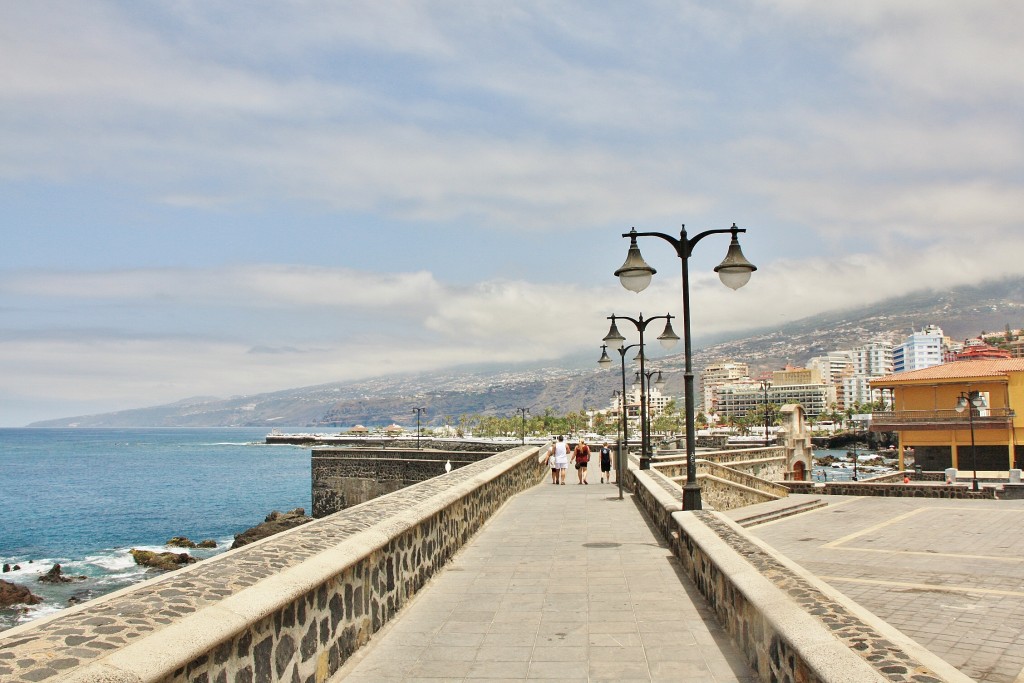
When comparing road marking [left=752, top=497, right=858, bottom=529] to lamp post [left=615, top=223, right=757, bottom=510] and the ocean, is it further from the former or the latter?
the ocean

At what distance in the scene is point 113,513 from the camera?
6250 centimetres

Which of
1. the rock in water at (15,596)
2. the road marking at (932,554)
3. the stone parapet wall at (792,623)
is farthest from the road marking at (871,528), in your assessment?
the rock in water at (15,596)

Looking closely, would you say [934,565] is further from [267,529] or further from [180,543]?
[180,543]

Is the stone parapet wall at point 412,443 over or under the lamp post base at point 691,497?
under

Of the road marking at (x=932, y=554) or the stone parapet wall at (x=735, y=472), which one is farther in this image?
the stone parapet wall at (x=735, y=472)

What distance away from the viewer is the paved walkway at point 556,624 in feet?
18.2

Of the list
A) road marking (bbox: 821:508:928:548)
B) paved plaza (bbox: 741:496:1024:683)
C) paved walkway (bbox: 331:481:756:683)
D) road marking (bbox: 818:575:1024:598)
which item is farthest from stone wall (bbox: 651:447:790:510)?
paved walkway (bbox: 331:481:756:683)

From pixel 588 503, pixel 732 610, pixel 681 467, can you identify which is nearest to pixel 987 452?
pixel 681 467

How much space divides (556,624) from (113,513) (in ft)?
214

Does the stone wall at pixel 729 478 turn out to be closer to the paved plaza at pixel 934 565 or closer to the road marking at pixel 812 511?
the paved plaza at pixel 934 565

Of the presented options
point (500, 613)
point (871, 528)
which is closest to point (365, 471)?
point (871, 528)

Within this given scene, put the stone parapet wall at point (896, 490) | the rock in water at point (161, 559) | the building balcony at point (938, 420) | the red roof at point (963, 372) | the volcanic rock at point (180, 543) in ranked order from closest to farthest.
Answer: the stone parapet wall at point (896, 490) < the rock in water at point (161, 559) < the building balcony at point (938, 420) < the red roof at point (963, 372) < the volcanic rock at point (180, 543)

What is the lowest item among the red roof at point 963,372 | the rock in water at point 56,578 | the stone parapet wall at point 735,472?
the rock in water at point 56,578

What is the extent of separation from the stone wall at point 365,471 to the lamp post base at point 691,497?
96.9 ft
